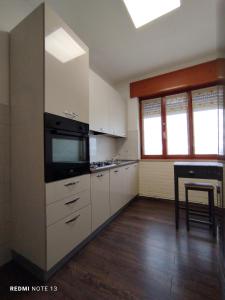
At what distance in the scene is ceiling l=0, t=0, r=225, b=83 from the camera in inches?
62.1

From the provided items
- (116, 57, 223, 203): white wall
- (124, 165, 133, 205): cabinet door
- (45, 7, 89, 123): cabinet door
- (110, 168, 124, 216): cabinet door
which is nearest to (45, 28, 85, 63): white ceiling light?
(45, 7, 89, 123): cabinet door

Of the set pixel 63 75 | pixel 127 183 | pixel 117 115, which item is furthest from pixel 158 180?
pixel 63 75

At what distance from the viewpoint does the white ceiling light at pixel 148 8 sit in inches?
61.6

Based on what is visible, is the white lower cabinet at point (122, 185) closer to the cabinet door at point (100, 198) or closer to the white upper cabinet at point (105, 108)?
the cabinet door at point (100, 198)

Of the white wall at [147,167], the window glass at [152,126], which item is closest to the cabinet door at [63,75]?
the white wall at [147,167]

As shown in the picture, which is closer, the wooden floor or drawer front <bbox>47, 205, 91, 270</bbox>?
the wooden floor

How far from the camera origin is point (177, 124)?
2.95m

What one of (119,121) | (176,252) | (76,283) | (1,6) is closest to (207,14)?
(119,121)

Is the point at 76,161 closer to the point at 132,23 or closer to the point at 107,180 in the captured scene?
the point at 107,180

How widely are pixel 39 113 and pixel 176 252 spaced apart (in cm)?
189

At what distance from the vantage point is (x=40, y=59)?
119cm

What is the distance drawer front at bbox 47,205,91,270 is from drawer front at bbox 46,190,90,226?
46 millimetres

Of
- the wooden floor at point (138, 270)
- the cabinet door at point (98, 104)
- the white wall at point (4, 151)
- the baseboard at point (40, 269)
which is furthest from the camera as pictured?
the cabinet door at point (98, 104)

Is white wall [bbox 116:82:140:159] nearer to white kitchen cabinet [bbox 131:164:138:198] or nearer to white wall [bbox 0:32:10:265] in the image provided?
white kitchen cabinet [bbox 131:164:138:198]
